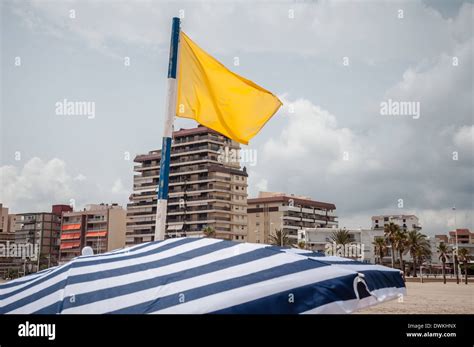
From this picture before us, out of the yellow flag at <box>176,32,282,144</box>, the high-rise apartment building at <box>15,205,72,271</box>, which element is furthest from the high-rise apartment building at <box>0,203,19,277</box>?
the yellow flag at <box>176,32,282,144</box>

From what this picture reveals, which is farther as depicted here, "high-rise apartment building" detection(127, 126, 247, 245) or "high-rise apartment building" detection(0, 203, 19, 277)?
"high-rise apartment building" detection(0, 203, 19, 277)

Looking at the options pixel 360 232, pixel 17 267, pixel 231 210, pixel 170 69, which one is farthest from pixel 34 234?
pixel 170 69

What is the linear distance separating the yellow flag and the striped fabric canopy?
3.59 m

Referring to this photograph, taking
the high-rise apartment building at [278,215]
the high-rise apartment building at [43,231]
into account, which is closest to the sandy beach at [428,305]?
the high-rise apartment building at [278,215]

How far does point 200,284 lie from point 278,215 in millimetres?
118820

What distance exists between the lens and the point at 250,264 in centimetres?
495

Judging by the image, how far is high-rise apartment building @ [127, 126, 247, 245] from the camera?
104 meters

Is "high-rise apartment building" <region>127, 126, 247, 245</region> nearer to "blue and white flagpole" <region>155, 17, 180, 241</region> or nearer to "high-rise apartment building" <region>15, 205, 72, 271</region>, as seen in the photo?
"high-rise apartment building" <region>15, 205, 72, 271</region>

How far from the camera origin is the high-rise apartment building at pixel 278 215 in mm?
122000

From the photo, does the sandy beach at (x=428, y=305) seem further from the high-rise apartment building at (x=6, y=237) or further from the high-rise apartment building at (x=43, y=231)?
the high-rise apartment building at (x=43, y=231)

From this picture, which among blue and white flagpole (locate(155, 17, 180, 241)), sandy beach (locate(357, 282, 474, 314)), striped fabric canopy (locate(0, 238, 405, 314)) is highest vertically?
blue and white flagpole (locate(155, 17, 180, 241))

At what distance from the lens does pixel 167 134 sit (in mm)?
8461

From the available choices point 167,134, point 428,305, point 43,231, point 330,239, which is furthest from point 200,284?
point 43,231
